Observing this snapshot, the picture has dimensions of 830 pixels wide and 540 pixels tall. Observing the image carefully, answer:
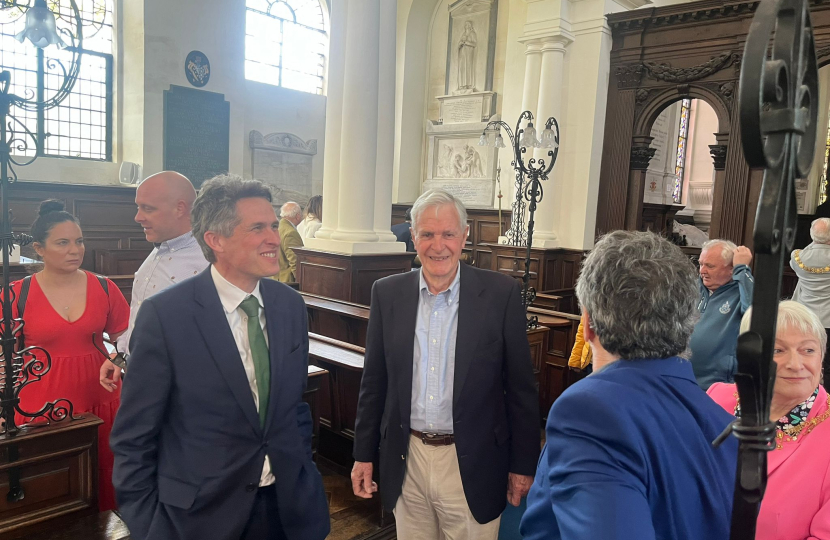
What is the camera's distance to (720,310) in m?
2.85

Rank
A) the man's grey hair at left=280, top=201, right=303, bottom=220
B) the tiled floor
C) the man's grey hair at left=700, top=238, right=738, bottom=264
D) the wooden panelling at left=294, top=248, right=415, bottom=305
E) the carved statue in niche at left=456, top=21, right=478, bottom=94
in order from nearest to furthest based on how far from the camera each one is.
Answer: the tiled floor
the man's grey hair at left=700, top=238, right=738, bottom=264
the wooden panelling at left=294, top=248, right=415, bottom=305
the man's grey hair at left=280, top=201, right=303, bottom=220
the carved statue in niche at left=456, top=21, right=478, bottom=94

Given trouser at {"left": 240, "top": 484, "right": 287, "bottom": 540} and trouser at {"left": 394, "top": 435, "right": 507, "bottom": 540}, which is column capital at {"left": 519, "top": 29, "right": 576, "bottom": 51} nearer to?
trouser at {"left": 394, "top": 435, "right": 507, "bottom": 540}

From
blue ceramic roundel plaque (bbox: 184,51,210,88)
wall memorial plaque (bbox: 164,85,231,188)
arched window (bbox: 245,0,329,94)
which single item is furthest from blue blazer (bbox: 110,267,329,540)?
arched window (bbox: 245,0,329,94)

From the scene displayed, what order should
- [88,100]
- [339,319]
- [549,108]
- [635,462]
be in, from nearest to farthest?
[635,462], [339,319], [549,108], [88,100]

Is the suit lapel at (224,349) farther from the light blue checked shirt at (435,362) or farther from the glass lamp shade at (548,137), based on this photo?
the glass lamp shade at (548,137)

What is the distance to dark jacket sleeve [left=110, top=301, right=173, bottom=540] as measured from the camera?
1.40 meters

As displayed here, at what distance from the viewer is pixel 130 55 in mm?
9586

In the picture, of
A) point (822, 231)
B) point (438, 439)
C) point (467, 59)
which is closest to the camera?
point (438, 439)

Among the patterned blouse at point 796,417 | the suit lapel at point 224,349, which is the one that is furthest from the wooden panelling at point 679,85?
the suit lapel at point 224,349

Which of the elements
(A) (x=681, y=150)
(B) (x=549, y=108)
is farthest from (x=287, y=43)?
(A) (x=681, y=150)

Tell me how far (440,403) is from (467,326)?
26 centimetres

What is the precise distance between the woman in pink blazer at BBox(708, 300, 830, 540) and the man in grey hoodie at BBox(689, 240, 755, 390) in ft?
3.08

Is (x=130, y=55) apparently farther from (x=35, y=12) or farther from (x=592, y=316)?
(x=592, y=316)

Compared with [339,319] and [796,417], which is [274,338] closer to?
[796,417]
